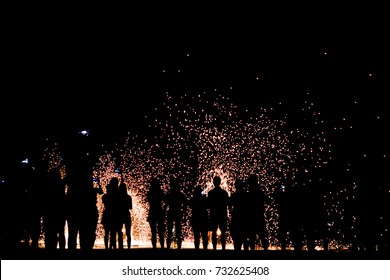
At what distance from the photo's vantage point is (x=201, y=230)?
12.0 metres

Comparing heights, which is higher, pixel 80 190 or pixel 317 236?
pixel 80 190

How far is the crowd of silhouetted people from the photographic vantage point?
425 inches

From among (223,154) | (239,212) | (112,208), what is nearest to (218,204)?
(239,212)

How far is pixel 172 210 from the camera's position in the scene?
12234 millimetres

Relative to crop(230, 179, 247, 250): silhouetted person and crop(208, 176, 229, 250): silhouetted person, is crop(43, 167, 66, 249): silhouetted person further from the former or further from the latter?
crop(230, 179, 247, 250): silhouetted person

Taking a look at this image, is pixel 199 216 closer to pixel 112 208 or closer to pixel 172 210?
pixel 172 210

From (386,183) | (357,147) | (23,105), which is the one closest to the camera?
(386,183)

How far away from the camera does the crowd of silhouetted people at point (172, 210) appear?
10789 millimetres

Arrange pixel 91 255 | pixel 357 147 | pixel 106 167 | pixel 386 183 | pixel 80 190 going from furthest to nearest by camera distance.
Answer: pixel 106 167 < pixel 357 147 < pixel 386 183 < pixel 80 190 < pixel 91 255

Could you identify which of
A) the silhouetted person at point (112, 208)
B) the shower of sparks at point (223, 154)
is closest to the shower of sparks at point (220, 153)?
the shower of sparks at point (223, 154)

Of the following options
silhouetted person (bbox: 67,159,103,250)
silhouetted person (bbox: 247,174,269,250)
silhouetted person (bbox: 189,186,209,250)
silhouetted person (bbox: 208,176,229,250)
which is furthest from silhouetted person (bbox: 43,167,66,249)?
silhouetted person (bbox: 247,174,269,250)

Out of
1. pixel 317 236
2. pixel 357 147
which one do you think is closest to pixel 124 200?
pixel 317 236

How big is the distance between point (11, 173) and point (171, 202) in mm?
3387

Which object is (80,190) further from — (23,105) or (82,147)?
(23,105)
